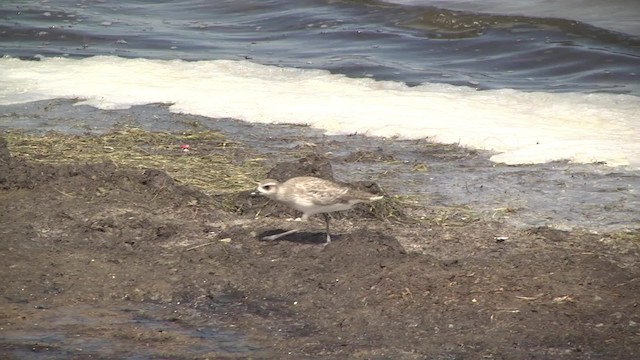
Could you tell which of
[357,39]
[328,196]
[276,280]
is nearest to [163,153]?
[328,196]

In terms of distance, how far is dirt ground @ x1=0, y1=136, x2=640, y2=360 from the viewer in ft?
21.4

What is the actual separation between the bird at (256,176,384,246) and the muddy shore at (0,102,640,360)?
0.24 metres

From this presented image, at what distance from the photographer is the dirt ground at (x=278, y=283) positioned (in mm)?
6523

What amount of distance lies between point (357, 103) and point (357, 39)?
625 centimetres

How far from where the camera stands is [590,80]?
1616 centimetres

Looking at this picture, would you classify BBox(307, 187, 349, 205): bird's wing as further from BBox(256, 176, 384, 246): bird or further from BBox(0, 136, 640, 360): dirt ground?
BBox(0, 136, 640, 360): dirt ground

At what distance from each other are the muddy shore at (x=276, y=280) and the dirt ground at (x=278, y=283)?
0.01m

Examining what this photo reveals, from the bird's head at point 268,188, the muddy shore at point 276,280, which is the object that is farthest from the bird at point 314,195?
the muddy shore at point 276,280

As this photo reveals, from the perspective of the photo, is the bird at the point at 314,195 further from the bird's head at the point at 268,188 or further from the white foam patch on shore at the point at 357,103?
the white foam patch on shore at the point at 357,103

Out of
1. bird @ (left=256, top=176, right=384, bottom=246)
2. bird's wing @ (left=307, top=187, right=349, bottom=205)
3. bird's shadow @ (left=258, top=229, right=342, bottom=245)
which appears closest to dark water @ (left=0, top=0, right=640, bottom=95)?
bird's shadow @ (left=258, top=229, right=342, bottom=245)

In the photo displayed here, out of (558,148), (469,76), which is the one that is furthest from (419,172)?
(469,76)

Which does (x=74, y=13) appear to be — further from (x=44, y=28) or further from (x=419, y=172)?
(x=419, y=172)

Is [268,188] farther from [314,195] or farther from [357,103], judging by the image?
[357,103]

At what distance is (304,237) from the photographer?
838cm
